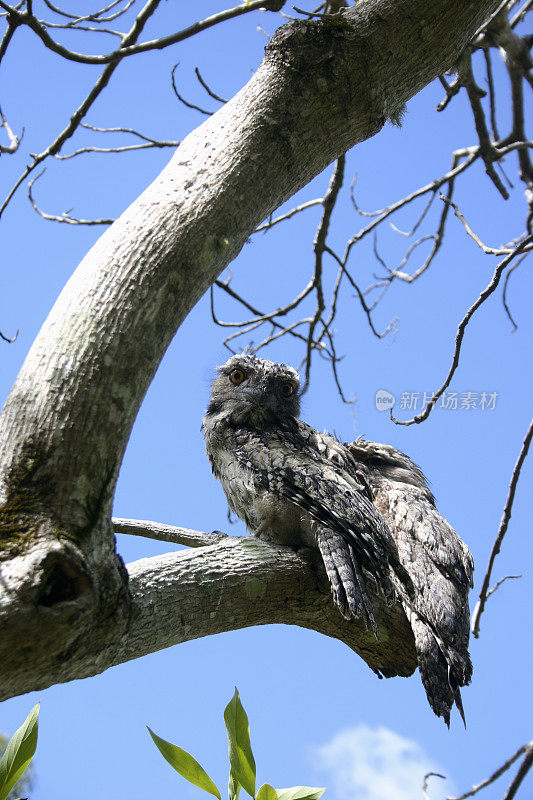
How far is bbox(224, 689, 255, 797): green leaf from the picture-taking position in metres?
2.12

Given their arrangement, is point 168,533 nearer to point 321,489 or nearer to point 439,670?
point 321,489

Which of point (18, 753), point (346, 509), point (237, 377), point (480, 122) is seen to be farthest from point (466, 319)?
point (18, 753)

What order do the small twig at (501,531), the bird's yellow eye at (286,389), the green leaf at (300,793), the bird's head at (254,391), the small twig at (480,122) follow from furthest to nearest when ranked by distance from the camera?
the small twig at (480,122), the bird's yellow eye at (286,389), the bird's head at (254,391), the small twig at (501,531), the green leaf at (300,793)

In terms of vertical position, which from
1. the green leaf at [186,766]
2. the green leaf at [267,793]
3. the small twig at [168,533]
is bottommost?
the green leaf at [267,793]

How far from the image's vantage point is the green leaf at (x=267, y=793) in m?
2.04

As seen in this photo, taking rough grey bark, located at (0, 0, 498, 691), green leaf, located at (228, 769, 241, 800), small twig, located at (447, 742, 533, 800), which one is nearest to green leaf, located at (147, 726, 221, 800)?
green leaf, located at (228, 769, 241, 800)

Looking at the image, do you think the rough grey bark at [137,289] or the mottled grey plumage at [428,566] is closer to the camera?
the rough grey bark at [137,289]

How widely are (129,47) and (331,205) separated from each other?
1.69 meters

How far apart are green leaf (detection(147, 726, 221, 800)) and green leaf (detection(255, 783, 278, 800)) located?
157mm

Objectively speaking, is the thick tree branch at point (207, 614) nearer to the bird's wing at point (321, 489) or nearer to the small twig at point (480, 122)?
the bird's wing at point (321, 489)

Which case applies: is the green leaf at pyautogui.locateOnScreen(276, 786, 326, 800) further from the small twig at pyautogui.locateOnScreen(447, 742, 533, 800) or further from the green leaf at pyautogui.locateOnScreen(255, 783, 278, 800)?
the small twig at pyautogui.locateOnScreen(447, 742, 533, 800)

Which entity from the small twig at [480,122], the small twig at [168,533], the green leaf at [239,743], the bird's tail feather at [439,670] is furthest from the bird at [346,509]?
the small twig at [480,122]

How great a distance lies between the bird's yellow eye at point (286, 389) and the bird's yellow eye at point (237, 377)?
0.77 ft

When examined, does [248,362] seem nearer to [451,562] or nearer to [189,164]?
[451,562]
